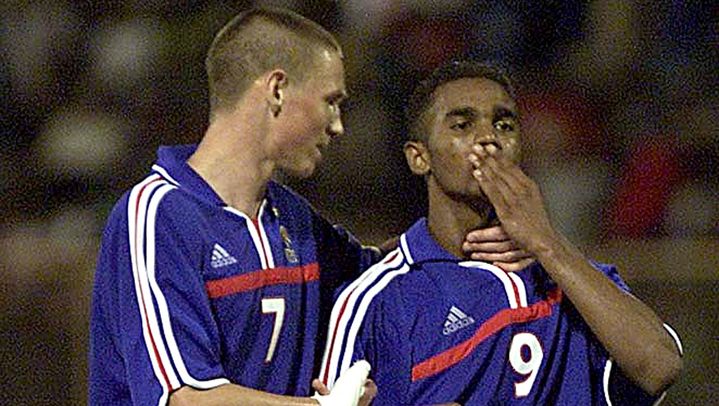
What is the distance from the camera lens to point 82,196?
709 centimetres

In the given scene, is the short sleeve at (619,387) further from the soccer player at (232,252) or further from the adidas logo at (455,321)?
the soccer player at (232,252)

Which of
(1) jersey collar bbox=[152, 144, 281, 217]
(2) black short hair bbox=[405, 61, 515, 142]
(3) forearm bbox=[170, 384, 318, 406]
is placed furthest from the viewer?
(2) black short hair bbox=[405, 61, 515, 142]

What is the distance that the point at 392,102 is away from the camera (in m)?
7.10

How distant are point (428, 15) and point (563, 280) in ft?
11.4

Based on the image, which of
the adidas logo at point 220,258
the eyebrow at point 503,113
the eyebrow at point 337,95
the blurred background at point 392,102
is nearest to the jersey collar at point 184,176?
the adidas logo at point 220,258

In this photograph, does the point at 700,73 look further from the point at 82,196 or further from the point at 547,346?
the point at 547,346

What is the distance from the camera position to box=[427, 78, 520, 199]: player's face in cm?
417

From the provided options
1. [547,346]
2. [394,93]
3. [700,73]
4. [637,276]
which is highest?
[700,73]

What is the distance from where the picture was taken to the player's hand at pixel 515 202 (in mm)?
4023

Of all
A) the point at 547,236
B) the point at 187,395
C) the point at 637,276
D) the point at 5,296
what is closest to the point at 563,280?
the point at 547,236

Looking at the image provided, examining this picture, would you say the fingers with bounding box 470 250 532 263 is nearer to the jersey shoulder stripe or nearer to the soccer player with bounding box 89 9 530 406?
the soccer player with bounding box 89 9 530 406

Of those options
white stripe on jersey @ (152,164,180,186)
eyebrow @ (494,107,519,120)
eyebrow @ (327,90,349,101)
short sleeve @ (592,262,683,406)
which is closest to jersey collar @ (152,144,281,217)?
white stripe on jersey @ (152,164,180,186)

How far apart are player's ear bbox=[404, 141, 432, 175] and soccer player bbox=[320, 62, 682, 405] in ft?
0.16

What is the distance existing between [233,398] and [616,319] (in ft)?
2.82
